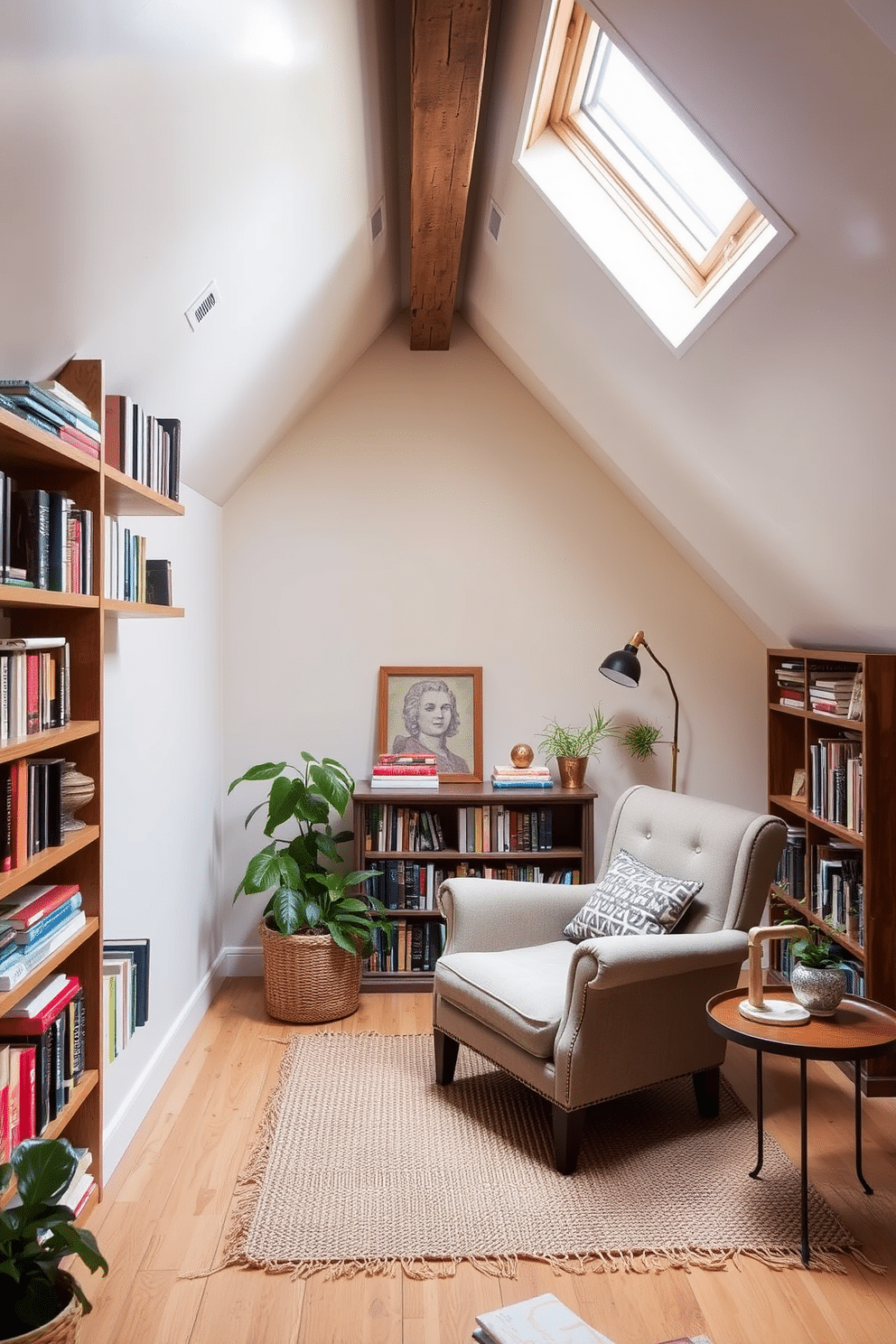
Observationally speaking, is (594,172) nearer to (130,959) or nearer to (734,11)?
(734,11)

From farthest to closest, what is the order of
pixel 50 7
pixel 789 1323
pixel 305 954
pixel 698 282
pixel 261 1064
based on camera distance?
pixel 305 954, pixel 261 1064, pixel 698 282, pixel 789 1323, pixel 50 7

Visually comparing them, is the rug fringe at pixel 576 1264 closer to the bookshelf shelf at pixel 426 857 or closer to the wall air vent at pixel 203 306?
the bookshelf shelf at pixel 426 857

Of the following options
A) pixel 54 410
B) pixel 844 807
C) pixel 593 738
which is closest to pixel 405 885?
pixel 593 738

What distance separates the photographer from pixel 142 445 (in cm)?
257

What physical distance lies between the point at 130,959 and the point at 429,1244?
3.21ft

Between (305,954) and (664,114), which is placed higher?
(664,114)

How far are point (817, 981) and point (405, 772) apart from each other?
6.75 ft

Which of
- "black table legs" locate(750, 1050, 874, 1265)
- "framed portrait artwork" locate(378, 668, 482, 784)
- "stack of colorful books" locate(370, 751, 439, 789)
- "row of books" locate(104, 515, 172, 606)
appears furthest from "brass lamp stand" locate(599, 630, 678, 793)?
"row of books" locate(104, 515, 172, 606)

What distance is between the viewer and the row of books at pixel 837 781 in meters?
3.41

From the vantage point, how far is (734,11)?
5.77ft

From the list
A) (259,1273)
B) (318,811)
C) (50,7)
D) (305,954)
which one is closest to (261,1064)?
(305,954)

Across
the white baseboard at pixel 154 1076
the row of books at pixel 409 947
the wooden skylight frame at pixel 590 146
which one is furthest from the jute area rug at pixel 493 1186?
the wooden skylight frame at pixel 590 146

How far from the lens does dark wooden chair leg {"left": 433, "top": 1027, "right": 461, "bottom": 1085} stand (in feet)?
10.7

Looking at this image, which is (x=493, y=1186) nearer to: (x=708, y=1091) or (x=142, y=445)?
(x=708, y=1091)
